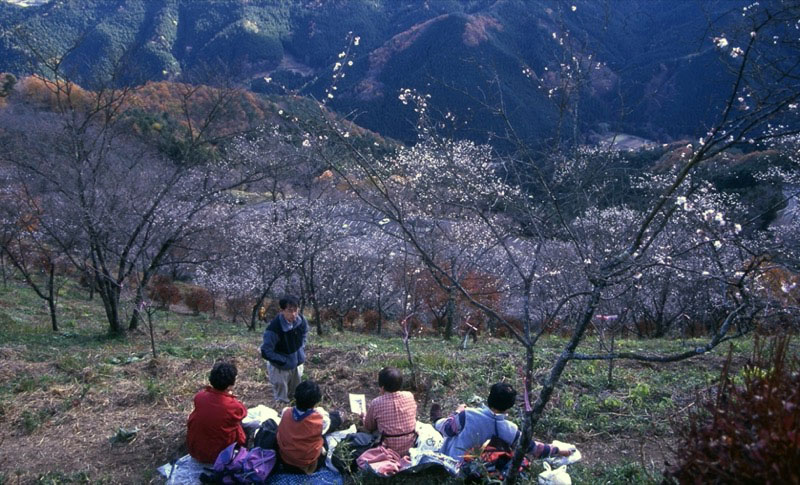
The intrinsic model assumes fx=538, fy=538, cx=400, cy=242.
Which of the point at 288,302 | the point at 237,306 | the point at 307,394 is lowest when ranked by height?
the point at 237,306

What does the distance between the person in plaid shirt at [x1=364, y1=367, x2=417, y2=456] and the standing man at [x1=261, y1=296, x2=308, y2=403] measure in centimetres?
116

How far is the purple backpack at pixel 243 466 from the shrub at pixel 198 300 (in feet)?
53.1

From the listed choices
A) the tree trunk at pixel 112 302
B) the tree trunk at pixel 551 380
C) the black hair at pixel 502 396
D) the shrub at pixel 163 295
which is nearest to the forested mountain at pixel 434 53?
the tree trunk at pixel 551 380

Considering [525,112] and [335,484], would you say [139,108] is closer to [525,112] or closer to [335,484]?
[525,112]

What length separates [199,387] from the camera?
5605 mm

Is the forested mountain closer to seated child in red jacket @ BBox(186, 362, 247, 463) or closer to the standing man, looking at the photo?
the standing man

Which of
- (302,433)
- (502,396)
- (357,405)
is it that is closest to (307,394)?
(302,433)

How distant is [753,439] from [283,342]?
145 inches

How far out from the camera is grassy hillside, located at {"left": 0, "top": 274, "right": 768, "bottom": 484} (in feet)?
13.0

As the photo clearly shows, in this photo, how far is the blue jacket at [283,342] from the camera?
468cm

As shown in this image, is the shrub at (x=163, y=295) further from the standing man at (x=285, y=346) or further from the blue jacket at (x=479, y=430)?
the blue jacket at (x=479, y=430)

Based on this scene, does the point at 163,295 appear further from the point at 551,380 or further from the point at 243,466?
the point at 551,380

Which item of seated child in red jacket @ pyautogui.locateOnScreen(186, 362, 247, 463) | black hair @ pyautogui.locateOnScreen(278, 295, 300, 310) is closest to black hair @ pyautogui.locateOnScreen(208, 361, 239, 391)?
seated child in red jacket @ pyautogui.locateOnScreen(186, 362, 247, 463)

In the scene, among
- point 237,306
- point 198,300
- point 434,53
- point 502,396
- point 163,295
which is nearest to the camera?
point 502,396
